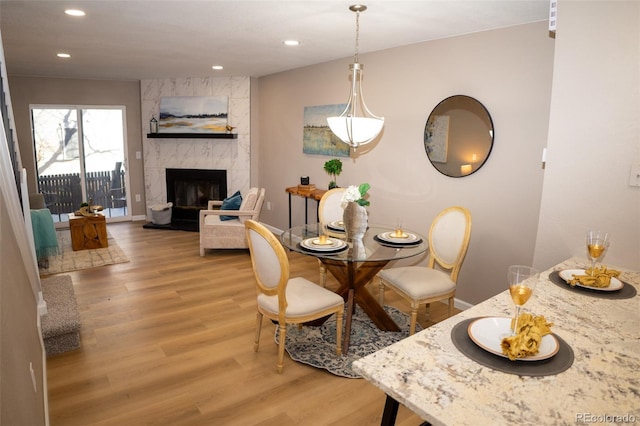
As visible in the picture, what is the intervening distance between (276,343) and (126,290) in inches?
73.8

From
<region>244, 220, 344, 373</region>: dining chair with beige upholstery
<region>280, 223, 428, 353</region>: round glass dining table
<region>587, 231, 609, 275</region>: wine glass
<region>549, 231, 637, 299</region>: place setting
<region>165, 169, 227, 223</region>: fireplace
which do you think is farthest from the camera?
<region>165, 169, 227, 223</region>: fireplace

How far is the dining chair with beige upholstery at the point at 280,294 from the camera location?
2.52 meters

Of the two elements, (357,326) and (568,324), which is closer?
(568,324)

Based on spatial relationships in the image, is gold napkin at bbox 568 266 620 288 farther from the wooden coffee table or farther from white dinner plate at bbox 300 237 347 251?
the wooden coffee table

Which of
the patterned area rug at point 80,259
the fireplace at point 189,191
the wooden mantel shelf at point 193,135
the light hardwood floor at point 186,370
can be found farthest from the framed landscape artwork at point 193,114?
the light hardwood floor at point 186,370

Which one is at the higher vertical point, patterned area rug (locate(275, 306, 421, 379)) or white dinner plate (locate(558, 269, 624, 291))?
white dinner plate (locate(558, 269, 624, 291))

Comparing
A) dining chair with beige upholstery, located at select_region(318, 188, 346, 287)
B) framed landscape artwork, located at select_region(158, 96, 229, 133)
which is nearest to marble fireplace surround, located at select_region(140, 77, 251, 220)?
framed landscape artwork, located at select_region(158, 96, 229, 133)

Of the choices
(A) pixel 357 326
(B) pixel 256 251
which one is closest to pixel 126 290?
(B) pixel 256 251

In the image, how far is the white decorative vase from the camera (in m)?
2.94

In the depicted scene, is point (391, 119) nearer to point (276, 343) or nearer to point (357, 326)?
point (357, 326)

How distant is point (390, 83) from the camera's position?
4.09 m

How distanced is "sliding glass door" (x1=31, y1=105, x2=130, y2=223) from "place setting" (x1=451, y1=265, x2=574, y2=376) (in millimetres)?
7089

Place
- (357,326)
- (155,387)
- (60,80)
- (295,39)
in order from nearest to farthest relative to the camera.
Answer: (155,387) < (357,326) < (295,39) < (60,80)

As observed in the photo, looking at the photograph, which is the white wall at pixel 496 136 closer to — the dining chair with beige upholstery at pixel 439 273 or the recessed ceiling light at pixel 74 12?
the dining chair with beige upholstery at pixel 439 273
